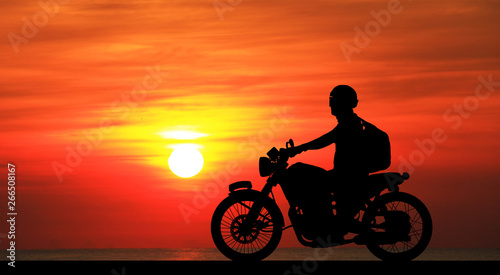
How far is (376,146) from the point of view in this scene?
30.9ft

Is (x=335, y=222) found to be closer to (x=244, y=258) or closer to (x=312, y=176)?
(x=312, y=176)

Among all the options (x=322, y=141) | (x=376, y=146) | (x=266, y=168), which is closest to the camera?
(x=376, y=146)

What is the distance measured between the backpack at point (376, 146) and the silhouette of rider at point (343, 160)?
0.08 m

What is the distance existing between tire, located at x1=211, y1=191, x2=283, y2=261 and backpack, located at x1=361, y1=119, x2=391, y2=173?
1.57m

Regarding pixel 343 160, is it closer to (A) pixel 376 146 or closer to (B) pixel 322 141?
(B) pixel 322 141

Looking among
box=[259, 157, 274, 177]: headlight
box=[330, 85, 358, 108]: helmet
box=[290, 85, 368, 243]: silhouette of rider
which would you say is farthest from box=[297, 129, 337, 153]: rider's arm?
box=[259, 157, 274, 177]: headlight

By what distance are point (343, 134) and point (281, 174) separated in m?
1.12

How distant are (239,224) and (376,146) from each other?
2.29 meters

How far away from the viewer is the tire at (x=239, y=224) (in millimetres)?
9758

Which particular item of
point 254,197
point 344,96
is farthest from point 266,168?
point 344,96

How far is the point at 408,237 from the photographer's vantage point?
9.90 metres

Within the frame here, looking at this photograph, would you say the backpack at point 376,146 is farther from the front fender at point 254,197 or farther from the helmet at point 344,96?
the front fender at point 254,197

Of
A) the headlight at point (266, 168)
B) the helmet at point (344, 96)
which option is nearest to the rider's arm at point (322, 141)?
the helmet at point (344, 96)
